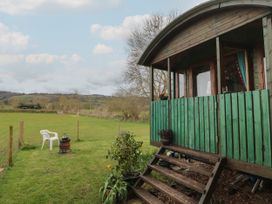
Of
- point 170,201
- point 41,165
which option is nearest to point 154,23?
point 41,165

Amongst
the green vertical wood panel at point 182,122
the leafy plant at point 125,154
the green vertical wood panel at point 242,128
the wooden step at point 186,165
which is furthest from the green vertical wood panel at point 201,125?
the leafy plant at point 125,154

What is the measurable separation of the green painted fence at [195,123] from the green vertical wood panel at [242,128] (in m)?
0.59

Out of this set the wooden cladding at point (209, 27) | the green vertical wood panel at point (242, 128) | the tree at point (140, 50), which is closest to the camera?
the green vertical wood panel at point (242, 128)

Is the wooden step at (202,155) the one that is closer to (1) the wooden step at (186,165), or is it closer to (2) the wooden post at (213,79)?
(1) the wooden step at (186,165)

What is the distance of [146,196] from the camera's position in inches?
155

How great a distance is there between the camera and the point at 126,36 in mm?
22594

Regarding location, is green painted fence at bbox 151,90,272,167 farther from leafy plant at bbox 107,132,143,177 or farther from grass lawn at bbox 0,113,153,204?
grass lawn at bbox 0,113,153,204

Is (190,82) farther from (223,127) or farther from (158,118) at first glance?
(223,127)

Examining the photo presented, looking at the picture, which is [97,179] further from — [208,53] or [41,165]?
[208,53]

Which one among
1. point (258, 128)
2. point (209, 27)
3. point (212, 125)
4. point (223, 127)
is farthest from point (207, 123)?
point (209, 27)

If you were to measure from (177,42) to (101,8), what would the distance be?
811cm

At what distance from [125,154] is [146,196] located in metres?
1.03

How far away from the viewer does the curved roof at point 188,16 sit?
325cm

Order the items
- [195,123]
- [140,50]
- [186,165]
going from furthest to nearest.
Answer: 1. [140,50]
2. [195,123]
3. [186,165]
